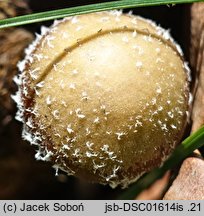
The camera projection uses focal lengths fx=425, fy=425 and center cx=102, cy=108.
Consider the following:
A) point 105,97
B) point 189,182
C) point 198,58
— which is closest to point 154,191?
point 189,182

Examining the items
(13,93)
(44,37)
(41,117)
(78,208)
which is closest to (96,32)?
(44,37)

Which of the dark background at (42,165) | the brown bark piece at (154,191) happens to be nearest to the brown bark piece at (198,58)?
the dark background at (42,165)

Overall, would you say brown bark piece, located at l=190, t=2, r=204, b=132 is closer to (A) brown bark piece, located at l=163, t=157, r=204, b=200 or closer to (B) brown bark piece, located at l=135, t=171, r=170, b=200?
(A) brown bark piece, located at l=163, t=157, r=204, b=200

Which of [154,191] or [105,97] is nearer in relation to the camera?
[105,97]

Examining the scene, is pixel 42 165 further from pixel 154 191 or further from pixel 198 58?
pixel 198 58

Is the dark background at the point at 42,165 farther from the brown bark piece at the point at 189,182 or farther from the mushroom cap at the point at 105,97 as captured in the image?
the brown bark piece at the point at 189,182

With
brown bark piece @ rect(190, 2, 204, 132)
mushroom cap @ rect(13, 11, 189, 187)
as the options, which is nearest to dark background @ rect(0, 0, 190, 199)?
brown bark piece @ rect(190, 2, 204, 132)
